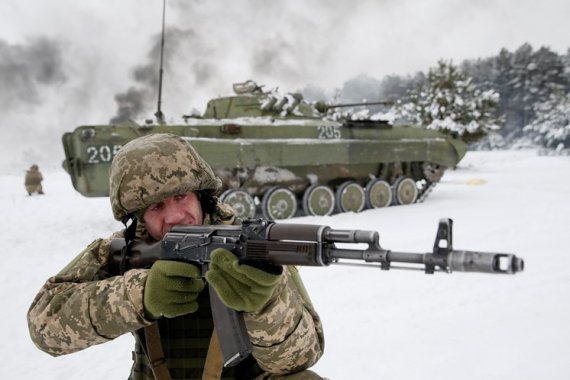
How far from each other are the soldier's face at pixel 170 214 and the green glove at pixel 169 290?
0.39 metres

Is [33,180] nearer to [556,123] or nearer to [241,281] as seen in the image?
[241,281]

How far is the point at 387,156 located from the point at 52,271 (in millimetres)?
8806

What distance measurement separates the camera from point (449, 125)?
1050 inches

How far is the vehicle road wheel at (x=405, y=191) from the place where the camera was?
12.8 metres

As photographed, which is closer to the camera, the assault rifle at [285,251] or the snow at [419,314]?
the assault rifle at [285,251]

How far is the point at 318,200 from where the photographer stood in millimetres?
11234

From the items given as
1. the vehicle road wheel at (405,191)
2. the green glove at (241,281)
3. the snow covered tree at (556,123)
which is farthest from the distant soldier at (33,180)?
the snow covered tree at (556,123)

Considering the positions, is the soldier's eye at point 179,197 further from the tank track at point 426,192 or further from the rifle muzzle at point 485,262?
the tank track at point 426,192

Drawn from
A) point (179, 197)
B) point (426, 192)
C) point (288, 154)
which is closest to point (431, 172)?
point (426, 192)

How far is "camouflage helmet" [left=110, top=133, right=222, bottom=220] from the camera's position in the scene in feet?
7.04

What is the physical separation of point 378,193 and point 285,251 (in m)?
10.9

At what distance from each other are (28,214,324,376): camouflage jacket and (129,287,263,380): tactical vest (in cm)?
21

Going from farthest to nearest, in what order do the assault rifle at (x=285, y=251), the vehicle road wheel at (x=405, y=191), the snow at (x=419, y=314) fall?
the vehicle road wheel at (x=405, y=191) → the snow at (x=419, y=314) → the assault rifle at (x=285, y=251)

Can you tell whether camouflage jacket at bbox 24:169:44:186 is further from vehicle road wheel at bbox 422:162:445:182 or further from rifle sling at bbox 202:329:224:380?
rifle sling at bbox 202:329:224:380
